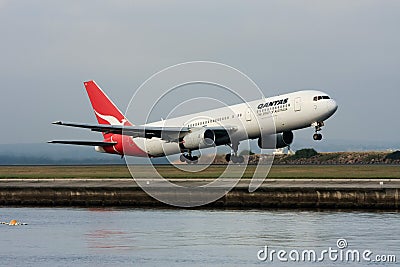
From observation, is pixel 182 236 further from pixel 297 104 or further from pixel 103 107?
pixel 103 107

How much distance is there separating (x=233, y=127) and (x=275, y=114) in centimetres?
466

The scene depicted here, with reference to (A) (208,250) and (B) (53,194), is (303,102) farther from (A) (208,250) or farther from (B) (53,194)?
(A) (208,250)

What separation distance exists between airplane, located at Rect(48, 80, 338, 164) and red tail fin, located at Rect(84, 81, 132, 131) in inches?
221

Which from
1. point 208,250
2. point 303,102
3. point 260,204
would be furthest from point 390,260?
point 303,102

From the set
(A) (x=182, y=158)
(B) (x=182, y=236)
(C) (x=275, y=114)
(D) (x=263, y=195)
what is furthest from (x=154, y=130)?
(B) (x=182, y=236)

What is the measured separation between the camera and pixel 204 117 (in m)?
81.1

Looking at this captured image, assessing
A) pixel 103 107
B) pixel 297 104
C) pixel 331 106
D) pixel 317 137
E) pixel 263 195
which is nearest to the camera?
pixel 263 195

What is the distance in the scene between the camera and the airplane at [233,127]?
239ft

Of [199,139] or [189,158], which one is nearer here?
[199,139]

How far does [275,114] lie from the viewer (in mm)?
73312

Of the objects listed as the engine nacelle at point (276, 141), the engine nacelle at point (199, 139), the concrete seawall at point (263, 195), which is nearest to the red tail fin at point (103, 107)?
the engine nacelle at point (199, 139)

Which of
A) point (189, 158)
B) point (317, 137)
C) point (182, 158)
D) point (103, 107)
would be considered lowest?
point (189, 158)

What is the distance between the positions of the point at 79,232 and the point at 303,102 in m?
32.4

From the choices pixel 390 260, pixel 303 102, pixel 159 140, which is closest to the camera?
pixel 390 260
